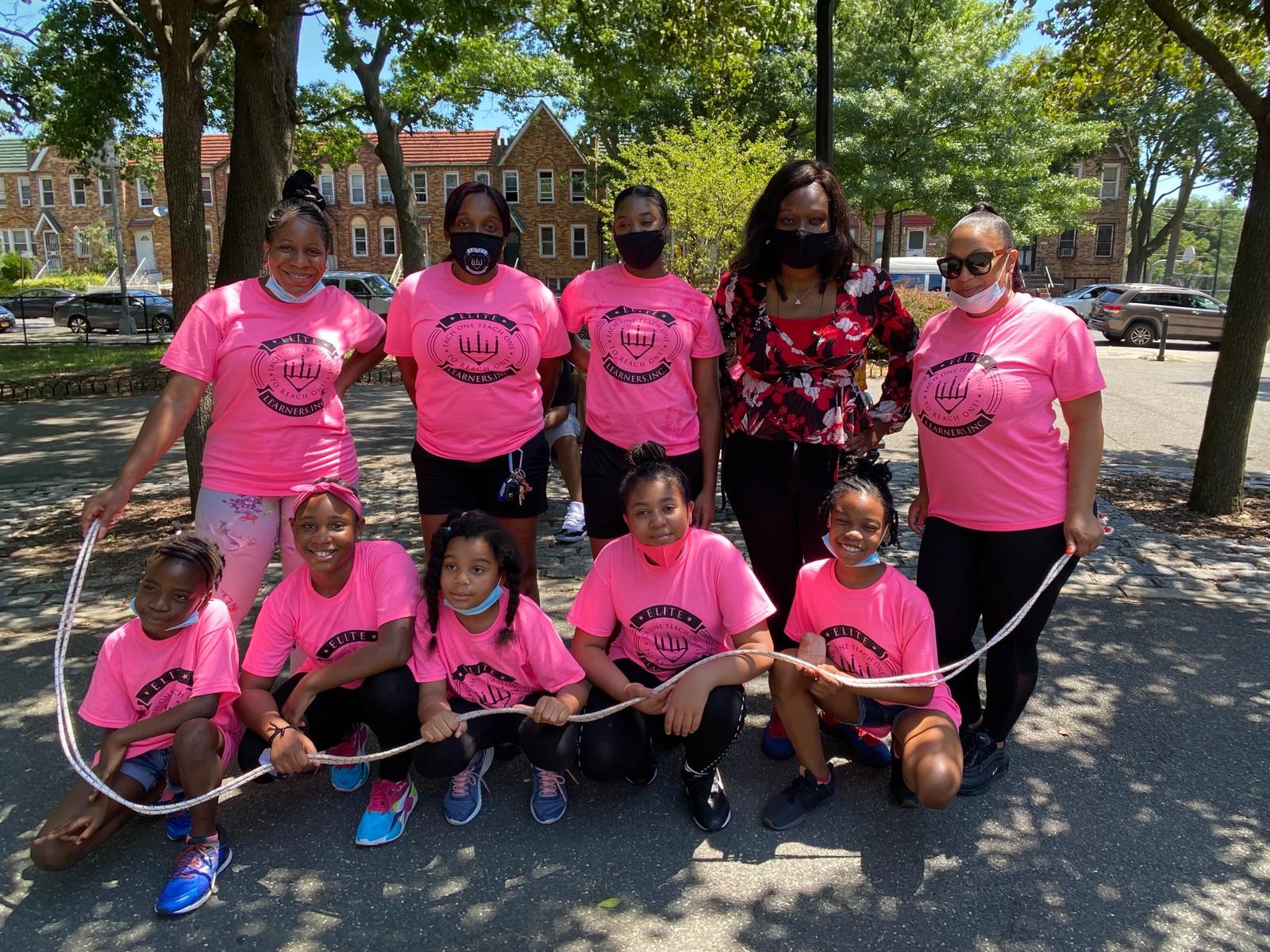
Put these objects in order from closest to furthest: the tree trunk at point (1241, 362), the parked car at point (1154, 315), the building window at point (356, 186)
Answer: the tree trunk at point (1241, 362) → the parked car at point (1154, 315) → the building window at point (356, 186)

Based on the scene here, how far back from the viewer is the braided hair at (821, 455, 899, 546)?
3.04 m

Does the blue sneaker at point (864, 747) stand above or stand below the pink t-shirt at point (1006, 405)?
below

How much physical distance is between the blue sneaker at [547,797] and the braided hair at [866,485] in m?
1.33

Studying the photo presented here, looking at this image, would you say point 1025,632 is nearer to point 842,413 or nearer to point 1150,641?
point 842,413

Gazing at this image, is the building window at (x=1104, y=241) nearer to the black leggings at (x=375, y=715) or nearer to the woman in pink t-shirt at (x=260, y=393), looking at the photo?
the woman in pink t-shirt at (x=260, y=393)

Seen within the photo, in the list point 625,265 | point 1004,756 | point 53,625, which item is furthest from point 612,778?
point 53,625

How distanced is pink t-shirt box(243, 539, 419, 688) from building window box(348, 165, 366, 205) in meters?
46.9

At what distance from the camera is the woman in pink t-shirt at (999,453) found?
300cm

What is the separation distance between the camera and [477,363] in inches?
134

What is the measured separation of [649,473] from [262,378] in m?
1.43

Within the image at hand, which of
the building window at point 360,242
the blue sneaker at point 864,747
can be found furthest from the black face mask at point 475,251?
the building window at point 360,242

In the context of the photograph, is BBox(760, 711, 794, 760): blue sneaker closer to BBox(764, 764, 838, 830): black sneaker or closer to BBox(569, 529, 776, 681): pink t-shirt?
BBox(764, 764, 838, 830): black sneaker

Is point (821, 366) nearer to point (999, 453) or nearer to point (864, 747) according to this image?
point (999, 453)

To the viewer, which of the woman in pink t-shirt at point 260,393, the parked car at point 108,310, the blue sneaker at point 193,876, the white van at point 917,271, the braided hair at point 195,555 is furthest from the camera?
the white van at point 917,271
